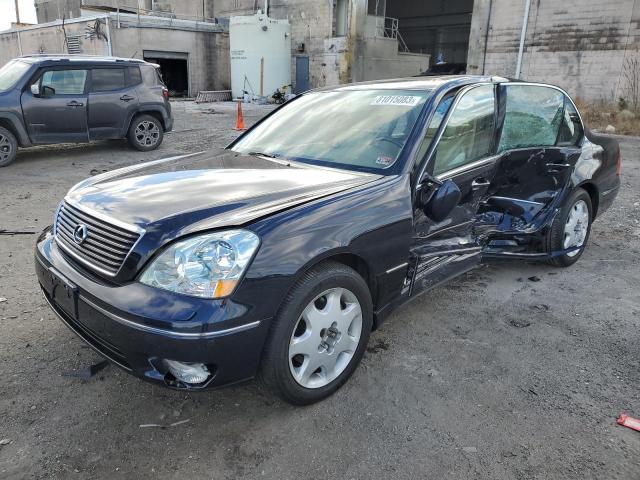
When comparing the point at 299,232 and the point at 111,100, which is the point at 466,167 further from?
the point at 111,100

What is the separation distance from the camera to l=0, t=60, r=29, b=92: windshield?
8305 mm

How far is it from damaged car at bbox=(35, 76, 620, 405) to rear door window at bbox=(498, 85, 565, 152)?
25 mm

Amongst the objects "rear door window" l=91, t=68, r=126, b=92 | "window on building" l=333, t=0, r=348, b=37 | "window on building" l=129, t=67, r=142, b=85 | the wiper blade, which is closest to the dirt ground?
the wiper blade

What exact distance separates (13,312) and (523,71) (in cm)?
2014

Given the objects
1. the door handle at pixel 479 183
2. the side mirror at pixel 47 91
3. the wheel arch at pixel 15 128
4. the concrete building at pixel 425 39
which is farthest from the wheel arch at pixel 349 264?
the concrete building at pixel 425 39

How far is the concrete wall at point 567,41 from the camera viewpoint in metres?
16.8

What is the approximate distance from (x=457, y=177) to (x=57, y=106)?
7.85 metres

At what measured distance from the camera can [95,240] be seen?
2426mm

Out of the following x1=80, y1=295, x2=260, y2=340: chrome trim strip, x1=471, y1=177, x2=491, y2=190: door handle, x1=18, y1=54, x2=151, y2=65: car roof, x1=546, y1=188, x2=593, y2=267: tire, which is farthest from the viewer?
x1=18, y1=54, x2=151, y2=65: car roof

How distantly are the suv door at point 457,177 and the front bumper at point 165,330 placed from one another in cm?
135

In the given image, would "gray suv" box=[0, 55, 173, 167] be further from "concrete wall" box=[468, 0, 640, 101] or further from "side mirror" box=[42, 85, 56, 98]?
"concrete wall" box=[468, 0, 640, 101]

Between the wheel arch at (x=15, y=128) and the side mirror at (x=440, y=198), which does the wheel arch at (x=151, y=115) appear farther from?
the side mirror at (x=440, y=198)

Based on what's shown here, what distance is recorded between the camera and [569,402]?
2.69 meters

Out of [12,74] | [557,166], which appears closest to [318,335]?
[557,166]
